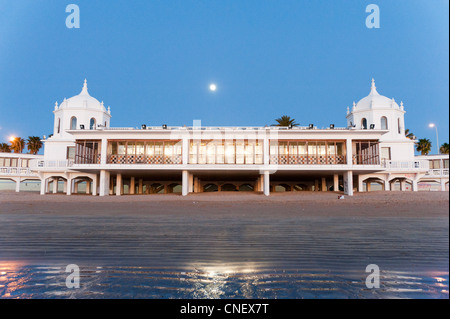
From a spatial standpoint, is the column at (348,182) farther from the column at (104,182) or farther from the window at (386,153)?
the column at (104,182)

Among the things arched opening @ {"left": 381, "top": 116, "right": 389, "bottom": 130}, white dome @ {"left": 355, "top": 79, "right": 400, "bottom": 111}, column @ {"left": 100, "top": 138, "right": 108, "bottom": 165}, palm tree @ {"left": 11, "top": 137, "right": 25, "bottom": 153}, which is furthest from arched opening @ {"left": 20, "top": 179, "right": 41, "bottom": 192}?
arched opening @ {"left": 381, "top": 116, "right": 389, "bottom": 130}

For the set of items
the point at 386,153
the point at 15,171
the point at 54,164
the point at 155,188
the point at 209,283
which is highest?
the point at 386,153

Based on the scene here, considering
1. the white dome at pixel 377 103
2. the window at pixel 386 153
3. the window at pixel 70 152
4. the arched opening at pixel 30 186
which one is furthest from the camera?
the arched opening at pixel 30 186

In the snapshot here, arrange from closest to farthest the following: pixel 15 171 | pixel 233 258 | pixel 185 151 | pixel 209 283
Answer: pixel 209 283, pixel 233 258, pixel 185 151, pixel 15 171

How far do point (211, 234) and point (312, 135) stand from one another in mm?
18849

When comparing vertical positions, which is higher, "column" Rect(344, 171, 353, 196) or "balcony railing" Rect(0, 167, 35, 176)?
"balcony railing" Rect(0, 167, 35, 176)

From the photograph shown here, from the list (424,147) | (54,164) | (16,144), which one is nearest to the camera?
(54,164)

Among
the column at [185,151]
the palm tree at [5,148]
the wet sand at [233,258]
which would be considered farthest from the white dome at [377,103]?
the palm tree at [5,148]

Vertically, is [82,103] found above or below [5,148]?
above

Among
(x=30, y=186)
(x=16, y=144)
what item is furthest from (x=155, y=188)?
(x=16, y=144)

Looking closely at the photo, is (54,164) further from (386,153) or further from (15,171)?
(386,153)

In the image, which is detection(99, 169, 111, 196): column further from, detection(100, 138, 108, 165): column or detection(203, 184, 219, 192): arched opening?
detection(203, 184, 219, 192): arched opening

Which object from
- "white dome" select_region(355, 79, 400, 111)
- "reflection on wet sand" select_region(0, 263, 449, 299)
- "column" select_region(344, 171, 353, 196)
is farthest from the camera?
"white dome" select_region(355, 79, 400, 111)
